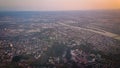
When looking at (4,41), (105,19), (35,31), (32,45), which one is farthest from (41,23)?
(105,19)

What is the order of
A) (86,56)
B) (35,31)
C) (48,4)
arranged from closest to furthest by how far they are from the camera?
1. (86,56)
2. (35,31)
3. (48,4)

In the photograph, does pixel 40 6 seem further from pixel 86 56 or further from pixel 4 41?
pixel 86 56

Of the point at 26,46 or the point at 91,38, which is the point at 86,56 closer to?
the point at 91,38

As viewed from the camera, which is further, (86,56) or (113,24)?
(113,24)

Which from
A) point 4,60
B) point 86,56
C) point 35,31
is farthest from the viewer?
point 35,31

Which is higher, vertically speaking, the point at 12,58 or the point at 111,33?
the point at 111,33

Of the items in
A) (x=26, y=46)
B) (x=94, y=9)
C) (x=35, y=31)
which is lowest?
(x=26, y=46)
